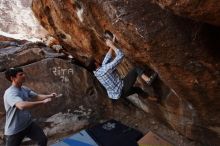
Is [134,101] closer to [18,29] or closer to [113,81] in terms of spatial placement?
[113,81]

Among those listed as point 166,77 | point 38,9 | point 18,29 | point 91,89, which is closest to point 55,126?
point 91,89

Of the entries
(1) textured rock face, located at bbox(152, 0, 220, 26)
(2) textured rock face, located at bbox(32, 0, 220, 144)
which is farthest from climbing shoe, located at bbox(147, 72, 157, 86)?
(1) textured rock face, located at bbox(152, 0, 220, 26)

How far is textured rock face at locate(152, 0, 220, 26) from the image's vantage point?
4.04 m

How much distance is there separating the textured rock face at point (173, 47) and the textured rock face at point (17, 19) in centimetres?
1422

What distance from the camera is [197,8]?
4.10m

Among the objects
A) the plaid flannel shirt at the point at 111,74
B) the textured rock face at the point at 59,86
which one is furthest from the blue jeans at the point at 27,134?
the textured rock face at the point at 59,86

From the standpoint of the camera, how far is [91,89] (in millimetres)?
10031

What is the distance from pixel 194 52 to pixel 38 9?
226 inches

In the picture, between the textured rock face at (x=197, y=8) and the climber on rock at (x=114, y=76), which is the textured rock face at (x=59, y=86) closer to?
the climber on rock at (x=114, y=76)

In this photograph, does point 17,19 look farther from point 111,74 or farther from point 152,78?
point 152,78

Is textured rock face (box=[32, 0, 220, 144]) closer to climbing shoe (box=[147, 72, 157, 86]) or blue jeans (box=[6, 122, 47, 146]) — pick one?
climbing shoe (box=[147, 72, 157, 86])

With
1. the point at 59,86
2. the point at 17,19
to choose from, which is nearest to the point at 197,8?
the point at 59,86

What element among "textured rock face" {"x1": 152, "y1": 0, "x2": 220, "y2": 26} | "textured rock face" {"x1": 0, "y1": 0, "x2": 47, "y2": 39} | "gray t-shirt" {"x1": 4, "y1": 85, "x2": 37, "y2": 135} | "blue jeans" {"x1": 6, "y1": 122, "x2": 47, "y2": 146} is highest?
"textured rock face" {"x1": 152, "y1": 0, "x2": 220, "y2": 26}

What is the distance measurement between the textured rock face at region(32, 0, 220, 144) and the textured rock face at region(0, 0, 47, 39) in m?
14.2
